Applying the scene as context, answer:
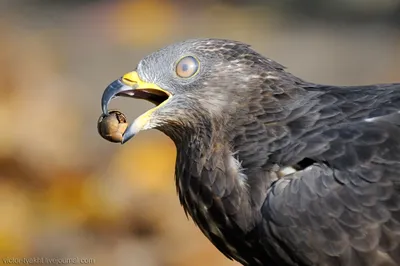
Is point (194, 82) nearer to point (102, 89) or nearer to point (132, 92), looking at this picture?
point (132, 92)

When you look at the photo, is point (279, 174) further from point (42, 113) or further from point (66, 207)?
point (42, 113)

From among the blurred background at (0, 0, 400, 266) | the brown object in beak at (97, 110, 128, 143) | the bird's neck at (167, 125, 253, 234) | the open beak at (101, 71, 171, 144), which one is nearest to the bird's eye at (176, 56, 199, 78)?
the open beak at (101, 71, 171, 144)

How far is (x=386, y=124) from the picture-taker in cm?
411

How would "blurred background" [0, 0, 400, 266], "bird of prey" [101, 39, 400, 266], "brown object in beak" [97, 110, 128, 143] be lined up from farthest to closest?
"blurred background" [0, 0, 400, 266]
"brown object in beak" [97, 110, 128, 143]
"bird of prey" [101, 39, 400, 266]

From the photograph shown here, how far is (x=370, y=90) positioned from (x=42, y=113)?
5792mm

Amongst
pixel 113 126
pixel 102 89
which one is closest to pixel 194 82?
pixel 113 126

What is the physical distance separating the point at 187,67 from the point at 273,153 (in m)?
0.59

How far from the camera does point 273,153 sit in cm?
420

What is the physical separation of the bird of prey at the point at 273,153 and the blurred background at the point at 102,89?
3127mm

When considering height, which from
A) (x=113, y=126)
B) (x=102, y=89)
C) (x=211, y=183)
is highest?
(x=113, y=126)

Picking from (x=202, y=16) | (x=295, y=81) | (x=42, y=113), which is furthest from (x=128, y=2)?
(x=295, y=81)

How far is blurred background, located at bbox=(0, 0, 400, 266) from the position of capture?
7777mm

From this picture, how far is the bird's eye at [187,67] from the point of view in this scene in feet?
14.4

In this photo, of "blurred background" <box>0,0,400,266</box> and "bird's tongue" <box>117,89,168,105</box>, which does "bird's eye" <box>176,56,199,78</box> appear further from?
"blurred background" <box>0,0,400,266</box>
